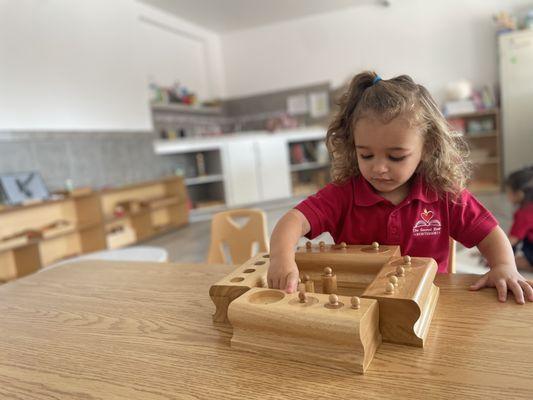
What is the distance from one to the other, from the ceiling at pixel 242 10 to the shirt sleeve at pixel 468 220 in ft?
17.3

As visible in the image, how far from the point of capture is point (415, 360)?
1.74 ft

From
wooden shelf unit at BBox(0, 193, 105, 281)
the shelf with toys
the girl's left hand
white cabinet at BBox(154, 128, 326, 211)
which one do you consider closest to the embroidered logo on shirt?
the girl's left hand

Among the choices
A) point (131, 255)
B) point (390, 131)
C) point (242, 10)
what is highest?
point (242, 10)

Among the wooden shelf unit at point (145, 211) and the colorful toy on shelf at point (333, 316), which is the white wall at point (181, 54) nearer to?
the wooden shelf unit at point (145, 211)

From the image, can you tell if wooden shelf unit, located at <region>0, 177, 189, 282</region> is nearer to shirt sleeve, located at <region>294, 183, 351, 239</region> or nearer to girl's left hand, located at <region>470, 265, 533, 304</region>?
shirt sleeve, located at <region>294, 183, 351, 239</region>

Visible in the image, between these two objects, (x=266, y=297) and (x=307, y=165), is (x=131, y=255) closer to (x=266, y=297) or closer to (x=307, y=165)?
(x=266, y=297)

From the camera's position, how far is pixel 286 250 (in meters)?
0.78

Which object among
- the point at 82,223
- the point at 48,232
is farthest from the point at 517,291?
the point at 82,223

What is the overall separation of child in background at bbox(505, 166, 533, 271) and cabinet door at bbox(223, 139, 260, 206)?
12.0 ft

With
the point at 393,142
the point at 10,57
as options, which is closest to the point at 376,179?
the point at 393,142

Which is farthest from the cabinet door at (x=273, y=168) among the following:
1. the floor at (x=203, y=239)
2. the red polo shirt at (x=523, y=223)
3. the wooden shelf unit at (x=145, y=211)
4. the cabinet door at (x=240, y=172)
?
the red polo shirt at (x=523, y=223)

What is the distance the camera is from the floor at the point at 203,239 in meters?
3.15

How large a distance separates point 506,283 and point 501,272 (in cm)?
3

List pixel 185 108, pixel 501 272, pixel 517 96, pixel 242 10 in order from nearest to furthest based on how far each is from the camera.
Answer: pixel 501 272, pixel 517 96, pixel 242 10, pixel 185 108
